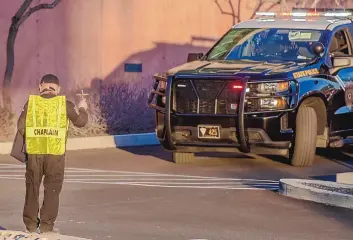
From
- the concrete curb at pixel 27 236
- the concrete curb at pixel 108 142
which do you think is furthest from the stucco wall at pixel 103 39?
the concrete curb at pixel 27 236

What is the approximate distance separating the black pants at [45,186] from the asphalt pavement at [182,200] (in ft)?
2.00

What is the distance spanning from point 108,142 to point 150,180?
3.98m

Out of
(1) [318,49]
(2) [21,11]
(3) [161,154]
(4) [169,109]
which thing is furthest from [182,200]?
(2) [21,11]

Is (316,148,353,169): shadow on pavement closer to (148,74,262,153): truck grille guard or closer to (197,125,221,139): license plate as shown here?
(148,74,262,153): truck grille guard

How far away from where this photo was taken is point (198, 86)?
47.4 ft

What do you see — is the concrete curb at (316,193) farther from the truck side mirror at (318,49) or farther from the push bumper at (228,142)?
the truck side mirror at (318,49)

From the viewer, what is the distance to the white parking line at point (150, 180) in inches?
526

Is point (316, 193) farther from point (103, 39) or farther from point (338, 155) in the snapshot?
point (103, 39)

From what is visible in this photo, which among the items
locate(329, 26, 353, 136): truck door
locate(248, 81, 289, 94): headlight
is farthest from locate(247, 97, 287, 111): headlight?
locate(329, 26, 353, 136): truck door

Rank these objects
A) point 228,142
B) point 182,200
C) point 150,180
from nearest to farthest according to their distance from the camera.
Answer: point 182,200, point 150,180, point 228,142

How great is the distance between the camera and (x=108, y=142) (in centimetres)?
1773

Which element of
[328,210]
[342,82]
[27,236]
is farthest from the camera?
[342,82]

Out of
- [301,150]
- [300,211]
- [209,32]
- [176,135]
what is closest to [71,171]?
[176,135]

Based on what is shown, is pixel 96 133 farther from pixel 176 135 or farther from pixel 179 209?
pixel 179 209
